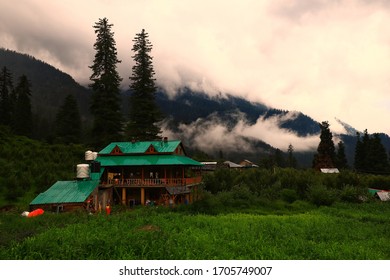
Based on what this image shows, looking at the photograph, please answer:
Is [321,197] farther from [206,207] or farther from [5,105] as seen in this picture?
[5,105]

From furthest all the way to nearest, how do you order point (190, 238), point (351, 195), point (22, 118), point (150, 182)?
point (22, 118)
point (351, 195)
point (150, 182)
point (190, 238)

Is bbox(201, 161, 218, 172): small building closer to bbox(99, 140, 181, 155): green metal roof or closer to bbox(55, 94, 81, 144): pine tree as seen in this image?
bbox(99, 140, 181, 155): green metal roof

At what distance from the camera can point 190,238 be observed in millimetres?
14609

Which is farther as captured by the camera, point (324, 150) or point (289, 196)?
point (324, 150)

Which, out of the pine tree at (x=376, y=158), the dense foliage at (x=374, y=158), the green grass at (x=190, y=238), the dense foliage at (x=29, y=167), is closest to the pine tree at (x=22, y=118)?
the dense foliage at (x=29, y=167)

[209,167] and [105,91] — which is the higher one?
[105,91]

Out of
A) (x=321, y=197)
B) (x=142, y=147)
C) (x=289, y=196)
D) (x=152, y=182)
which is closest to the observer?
(x=321, y=197)

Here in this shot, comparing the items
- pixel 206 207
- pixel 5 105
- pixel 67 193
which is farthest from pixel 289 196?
pixel 5 105

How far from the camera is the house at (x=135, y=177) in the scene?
29.5m

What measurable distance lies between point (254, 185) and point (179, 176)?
1055 centimetres

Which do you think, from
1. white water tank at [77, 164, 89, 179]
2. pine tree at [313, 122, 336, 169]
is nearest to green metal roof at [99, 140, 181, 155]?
white water tank at [77, 164, 89, 179]

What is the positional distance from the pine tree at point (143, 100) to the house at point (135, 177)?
36.7 ft

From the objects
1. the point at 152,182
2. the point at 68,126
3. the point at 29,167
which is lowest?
the point at 152,182

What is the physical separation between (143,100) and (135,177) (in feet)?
58.0
